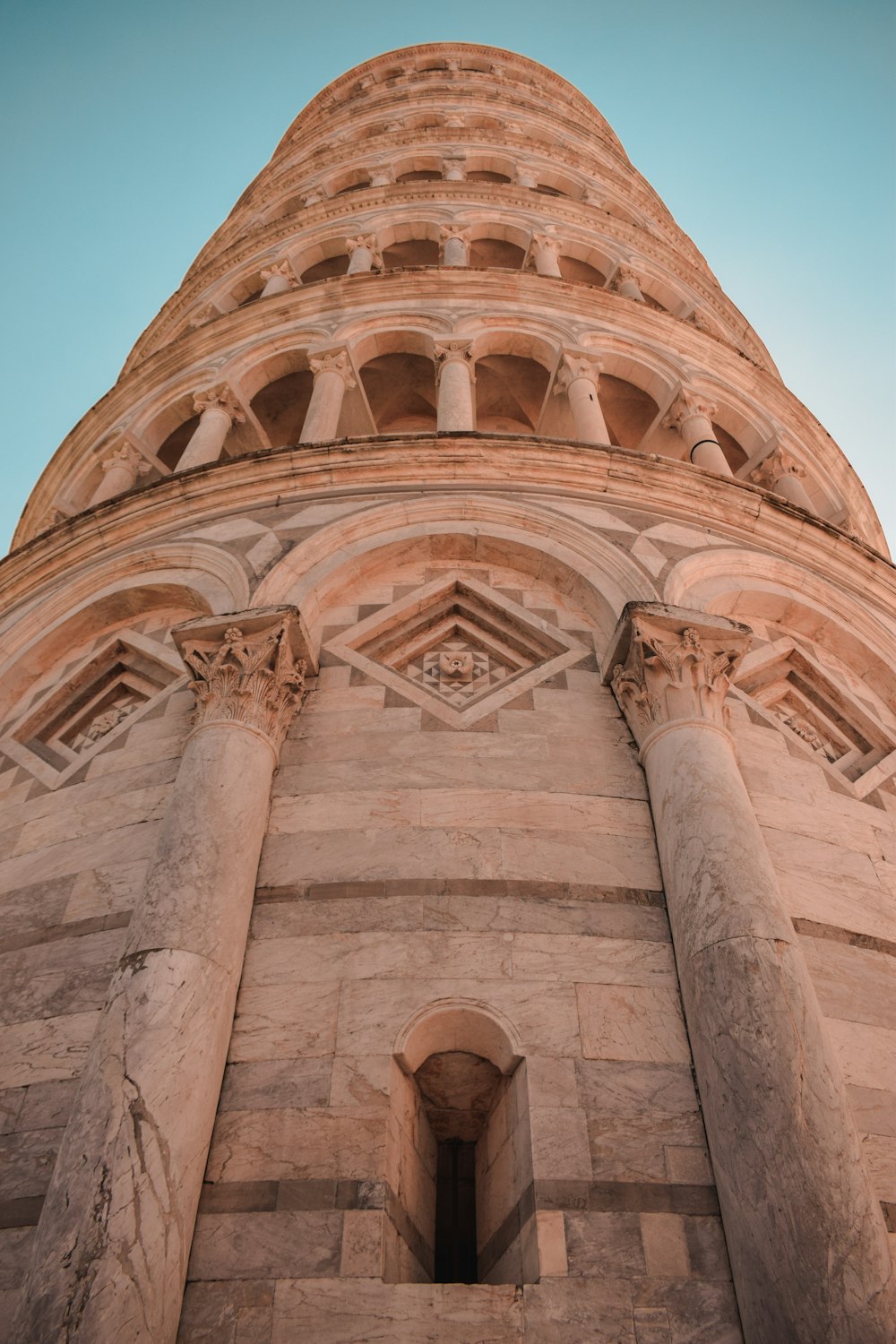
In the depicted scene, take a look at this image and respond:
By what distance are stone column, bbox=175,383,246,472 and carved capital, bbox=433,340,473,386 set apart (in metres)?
2.57

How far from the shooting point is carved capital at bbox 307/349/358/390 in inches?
446

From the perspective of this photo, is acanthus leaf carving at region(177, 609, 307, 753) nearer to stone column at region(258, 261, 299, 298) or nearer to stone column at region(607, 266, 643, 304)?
stone column at region(258, 261, 299, 298)

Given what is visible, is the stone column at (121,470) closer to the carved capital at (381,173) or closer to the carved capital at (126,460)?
the carved capital at (126,460)

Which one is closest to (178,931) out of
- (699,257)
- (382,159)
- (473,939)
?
(473,939)

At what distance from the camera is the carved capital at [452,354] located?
432 inches

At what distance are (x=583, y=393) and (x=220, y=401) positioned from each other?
4.43 m

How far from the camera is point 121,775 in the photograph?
6336 mm

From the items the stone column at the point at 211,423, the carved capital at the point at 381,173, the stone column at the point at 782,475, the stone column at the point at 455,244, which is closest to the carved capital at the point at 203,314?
the stone column at the point at 455,244

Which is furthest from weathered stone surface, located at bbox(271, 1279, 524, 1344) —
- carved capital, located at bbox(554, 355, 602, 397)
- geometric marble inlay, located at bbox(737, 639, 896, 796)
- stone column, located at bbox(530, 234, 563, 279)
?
stone column, located at bbox(530, 234, 563, 279)

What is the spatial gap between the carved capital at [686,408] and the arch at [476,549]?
15.1 feet

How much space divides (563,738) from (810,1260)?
319cm

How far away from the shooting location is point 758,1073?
412cm

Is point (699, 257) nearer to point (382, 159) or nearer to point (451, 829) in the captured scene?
point (382, 159)

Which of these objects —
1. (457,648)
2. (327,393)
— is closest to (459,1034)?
(457,648)
